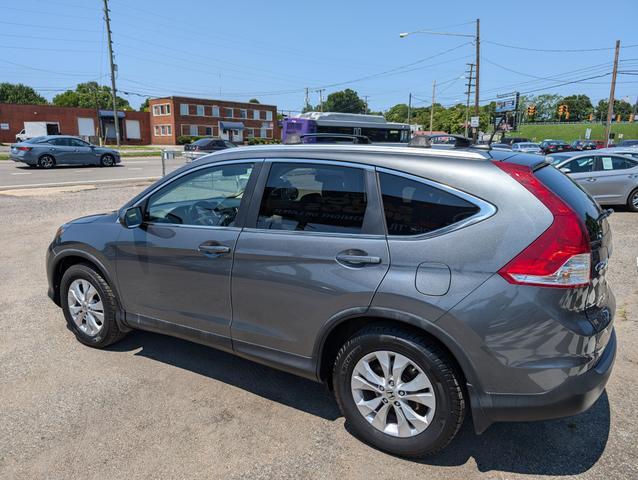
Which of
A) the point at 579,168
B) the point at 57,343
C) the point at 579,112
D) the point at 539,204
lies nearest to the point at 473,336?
the point at 539,204

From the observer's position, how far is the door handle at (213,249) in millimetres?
3066

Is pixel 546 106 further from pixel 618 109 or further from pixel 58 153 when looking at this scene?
pixel 58 153

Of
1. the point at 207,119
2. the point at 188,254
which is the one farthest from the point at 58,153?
the point at 207,119

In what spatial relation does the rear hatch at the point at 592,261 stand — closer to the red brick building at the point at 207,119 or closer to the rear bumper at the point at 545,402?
the rear bumper at the point at 545,402

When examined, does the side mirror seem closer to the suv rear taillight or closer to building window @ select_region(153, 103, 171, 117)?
the suv rear taillight

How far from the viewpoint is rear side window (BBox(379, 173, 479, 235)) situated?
2.44 metres

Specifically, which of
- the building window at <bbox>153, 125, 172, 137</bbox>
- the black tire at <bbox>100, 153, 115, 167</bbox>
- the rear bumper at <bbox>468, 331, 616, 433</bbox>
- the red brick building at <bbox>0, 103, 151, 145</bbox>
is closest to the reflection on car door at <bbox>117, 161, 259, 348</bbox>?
the rear bumper at <bbox>468, 331, 616, 433</bbox>

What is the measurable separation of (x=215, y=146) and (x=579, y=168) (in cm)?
1864

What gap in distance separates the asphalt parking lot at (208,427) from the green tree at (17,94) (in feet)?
375

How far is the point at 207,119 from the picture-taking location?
69500 millimetres

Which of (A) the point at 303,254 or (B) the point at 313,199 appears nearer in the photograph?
(A) the point at 303,254

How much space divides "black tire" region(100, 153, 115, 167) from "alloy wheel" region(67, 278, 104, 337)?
22.1 metres

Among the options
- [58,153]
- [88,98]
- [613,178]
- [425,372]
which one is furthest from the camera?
[88,98]

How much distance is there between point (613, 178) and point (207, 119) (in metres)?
64.6
